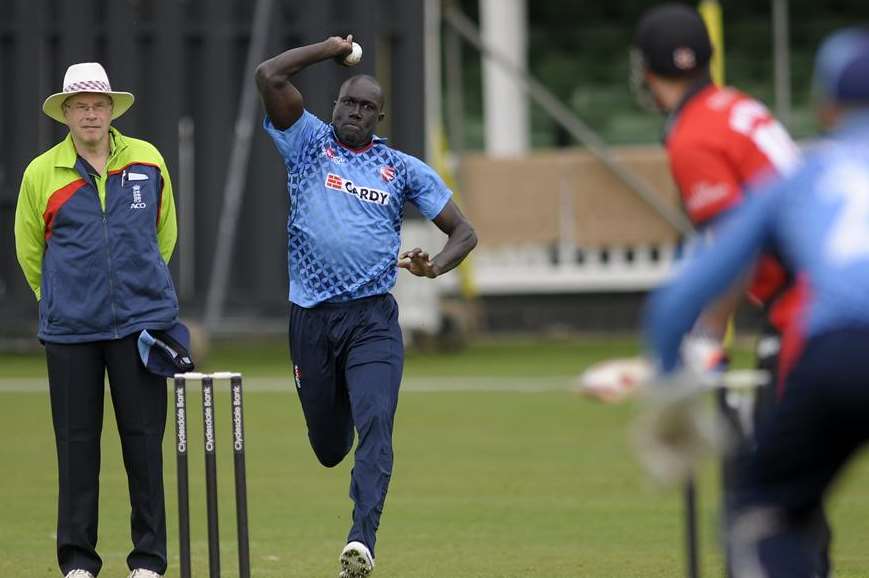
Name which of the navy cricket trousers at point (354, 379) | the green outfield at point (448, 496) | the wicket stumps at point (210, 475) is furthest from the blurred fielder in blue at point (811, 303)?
the green outfield at point (448, 496)

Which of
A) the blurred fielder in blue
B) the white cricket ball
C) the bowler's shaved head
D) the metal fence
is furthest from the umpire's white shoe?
the metal fence

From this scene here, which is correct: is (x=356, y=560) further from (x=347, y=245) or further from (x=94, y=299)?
(x=94, y=299)

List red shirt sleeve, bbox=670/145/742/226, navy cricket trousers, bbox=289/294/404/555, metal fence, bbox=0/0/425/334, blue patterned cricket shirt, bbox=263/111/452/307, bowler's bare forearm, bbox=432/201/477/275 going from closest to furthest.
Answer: red shirt sleeve, bbox=670/145/742/226 < navy cricket trousers, bbox=289/294/404/555 < blue patterned cricket shirt, bbox=263/111/452/307 < bowler's bare forearm, bbox=432/201/477/275 < metal fence, bbox=0/0/425/334

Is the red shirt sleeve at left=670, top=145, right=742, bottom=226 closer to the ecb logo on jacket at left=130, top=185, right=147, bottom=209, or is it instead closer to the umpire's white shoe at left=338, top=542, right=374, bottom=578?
the umpire's white shoe at left=338, top=542, right=374, bottom=578

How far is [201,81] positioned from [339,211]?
1237 cm

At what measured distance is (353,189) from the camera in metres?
8.02

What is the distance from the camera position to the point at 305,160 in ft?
26.4

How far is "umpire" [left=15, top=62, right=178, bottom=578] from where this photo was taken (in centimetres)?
773

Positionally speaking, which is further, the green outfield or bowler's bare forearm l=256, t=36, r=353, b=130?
the green outfield

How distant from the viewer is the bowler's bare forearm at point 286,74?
791cm

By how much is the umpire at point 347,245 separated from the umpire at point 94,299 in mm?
610

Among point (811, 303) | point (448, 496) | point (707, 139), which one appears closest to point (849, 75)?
point (811, 303)

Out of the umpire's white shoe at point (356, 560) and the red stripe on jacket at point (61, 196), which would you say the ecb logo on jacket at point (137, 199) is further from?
the umpire's white shoe at point (356, 560)

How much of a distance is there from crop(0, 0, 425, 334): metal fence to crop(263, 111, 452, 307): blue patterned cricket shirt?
11304 mm
